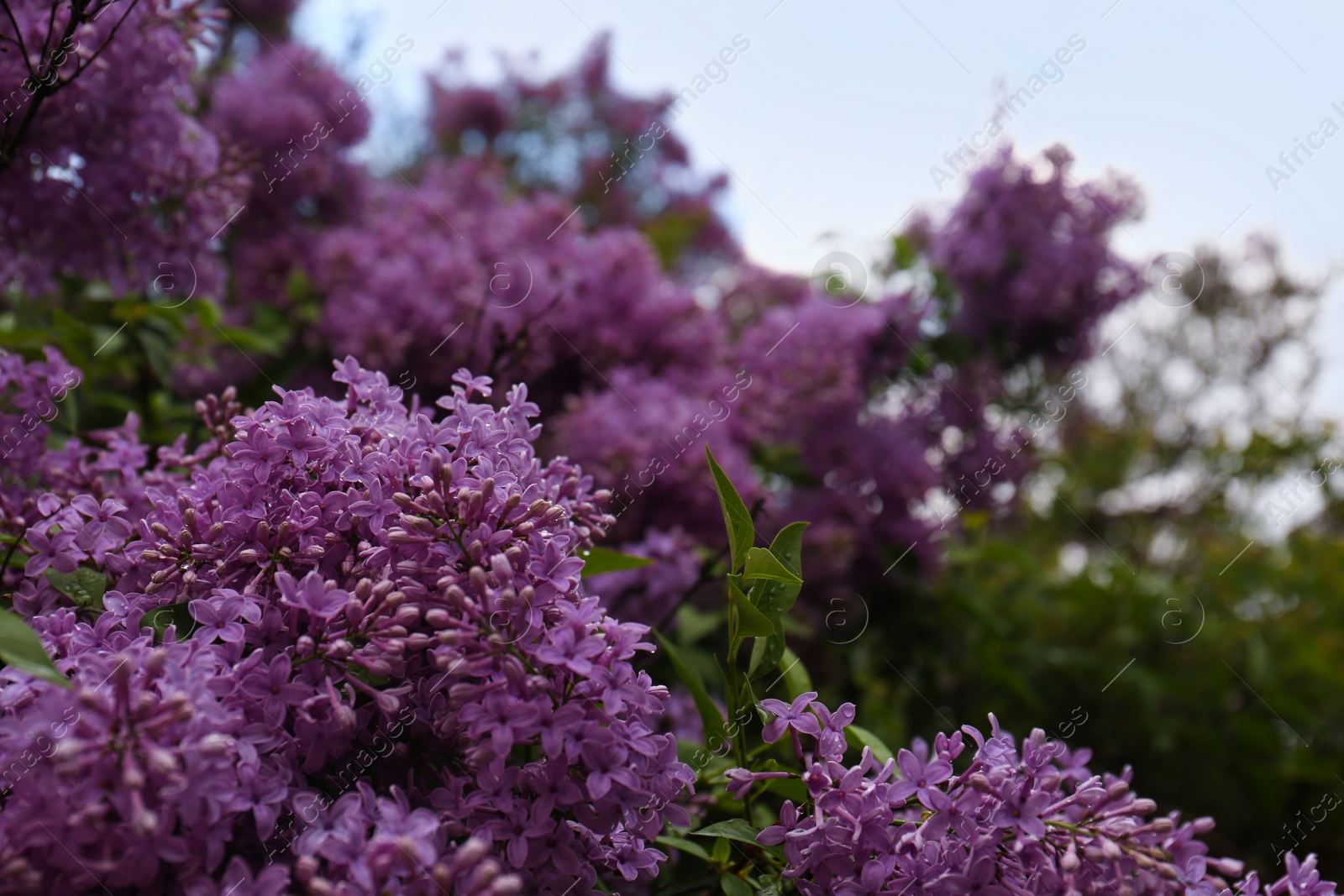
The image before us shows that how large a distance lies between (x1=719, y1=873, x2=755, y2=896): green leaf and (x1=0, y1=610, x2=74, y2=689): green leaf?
691mm

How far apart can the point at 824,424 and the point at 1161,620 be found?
1.62 meters

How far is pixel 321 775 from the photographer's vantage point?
901 mm

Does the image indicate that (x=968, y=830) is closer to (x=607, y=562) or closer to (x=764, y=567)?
(x=764, y=567)

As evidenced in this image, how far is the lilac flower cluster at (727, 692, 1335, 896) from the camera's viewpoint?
923 mm

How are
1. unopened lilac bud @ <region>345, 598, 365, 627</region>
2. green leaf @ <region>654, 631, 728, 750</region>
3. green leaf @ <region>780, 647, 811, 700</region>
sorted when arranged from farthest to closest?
green leaf @ <region>780, 647, 811, 700</region> → green leaf @ <region>654, 631, 728, 750</region> → unopened lilac bud @ <region>345, 598, 365, 627</region>

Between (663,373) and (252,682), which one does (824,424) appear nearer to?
(663,373)

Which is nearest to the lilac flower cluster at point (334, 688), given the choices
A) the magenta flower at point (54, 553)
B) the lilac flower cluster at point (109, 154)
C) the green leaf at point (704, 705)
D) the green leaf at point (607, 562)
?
the magenta flower at point (54, 553)

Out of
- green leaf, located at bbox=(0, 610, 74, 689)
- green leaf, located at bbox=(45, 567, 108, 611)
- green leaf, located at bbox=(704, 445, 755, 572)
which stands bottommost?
green leaf, located at bbox=(704, 445, 755, 572)

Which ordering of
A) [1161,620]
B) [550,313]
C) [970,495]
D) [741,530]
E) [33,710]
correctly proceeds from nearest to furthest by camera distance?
[33,710] → [741,530] → [550,313] → [970,495] → [1161,620]

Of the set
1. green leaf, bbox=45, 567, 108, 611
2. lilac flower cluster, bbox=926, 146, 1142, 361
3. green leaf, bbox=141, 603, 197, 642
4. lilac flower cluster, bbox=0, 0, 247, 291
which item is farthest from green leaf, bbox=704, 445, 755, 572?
lilac flower cluster, bbox=926, 146, 1142, 361

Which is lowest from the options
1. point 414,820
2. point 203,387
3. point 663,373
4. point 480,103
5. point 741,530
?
point 414,820

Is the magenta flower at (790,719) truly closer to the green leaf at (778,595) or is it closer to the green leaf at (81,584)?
the green leaf at (778,595)

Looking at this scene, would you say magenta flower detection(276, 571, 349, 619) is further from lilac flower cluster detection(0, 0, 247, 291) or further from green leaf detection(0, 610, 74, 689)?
lilac flower cluster detection(0, 0, 247, 291)

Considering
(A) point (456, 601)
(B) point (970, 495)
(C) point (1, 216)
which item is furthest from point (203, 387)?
(B) point (970, 495)
